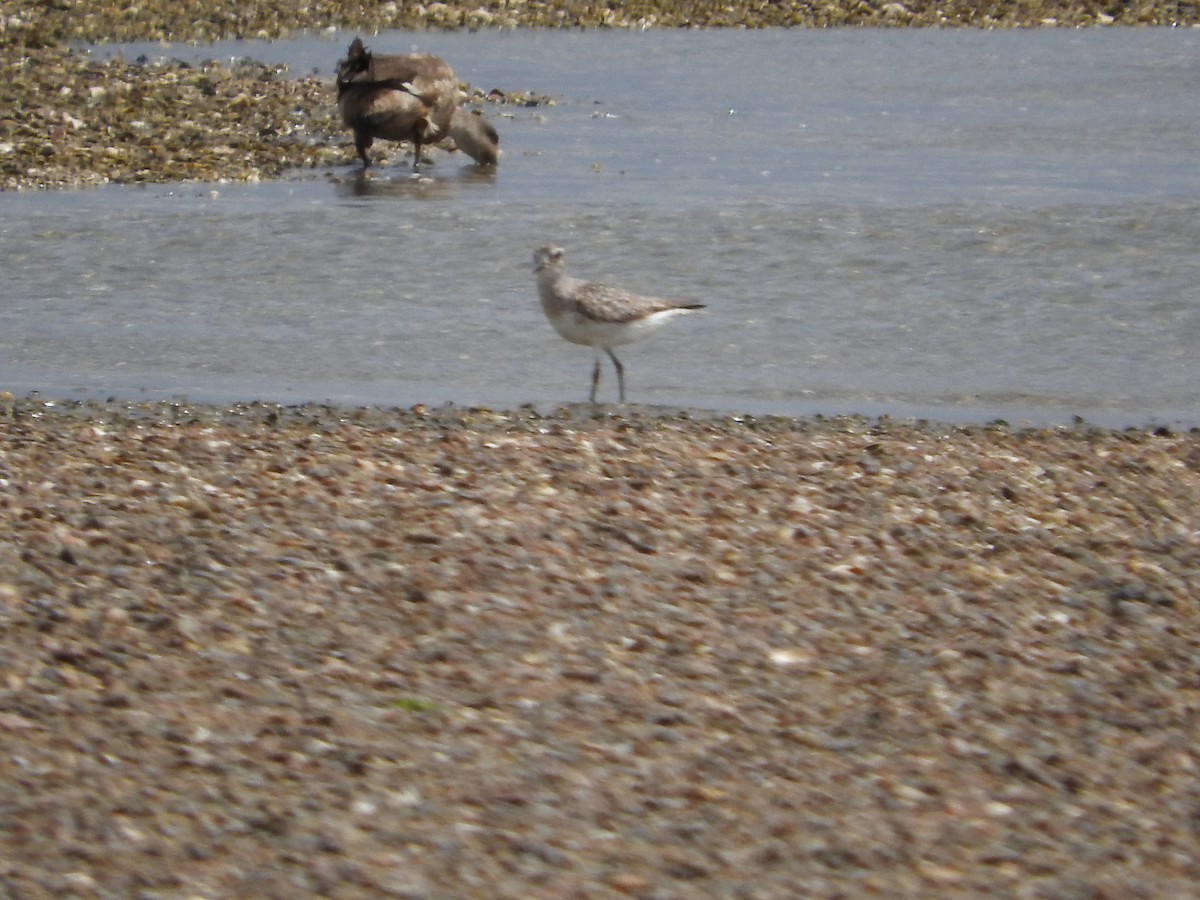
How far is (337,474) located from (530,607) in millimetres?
1851

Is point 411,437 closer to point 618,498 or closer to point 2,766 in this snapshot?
point 618,498

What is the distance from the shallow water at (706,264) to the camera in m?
12.3

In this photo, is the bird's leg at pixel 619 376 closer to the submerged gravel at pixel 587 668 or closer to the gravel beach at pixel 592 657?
the gravel beach at pixel 592 657

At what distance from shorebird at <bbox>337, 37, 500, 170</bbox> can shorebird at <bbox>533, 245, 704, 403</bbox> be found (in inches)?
319

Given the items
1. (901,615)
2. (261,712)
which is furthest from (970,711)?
(261,712)

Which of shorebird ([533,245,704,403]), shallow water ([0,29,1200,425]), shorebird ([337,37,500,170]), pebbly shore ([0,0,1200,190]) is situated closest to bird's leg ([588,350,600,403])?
shorebird ([533,245,704,403])

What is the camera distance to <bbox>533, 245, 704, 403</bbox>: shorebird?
1170cm

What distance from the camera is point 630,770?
6102mm

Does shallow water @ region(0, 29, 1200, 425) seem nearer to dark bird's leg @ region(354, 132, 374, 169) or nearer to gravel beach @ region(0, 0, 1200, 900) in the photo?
dark bird's leg @ region(354, 132, 374, 169)

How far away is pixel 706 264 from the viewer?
612 inches

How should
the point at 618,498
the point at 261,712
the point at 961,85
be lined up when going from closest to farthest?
the point at 261,712, the point at 618,498, the point at 961,85

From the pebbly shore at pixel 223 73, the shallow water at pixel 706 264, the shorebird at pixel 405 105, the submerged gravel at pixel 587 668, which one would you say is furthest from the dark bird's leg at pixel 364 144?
the submerged gravel at pixel 587 668

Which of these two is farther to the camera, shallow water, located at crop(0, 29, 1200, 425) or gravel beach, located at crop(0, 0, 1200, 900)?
shallow water, located at crop(0, 29, 1200, 425)

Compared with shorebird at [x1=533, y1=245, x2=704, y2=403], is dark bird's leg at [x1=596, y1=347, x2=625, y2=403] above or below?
below
